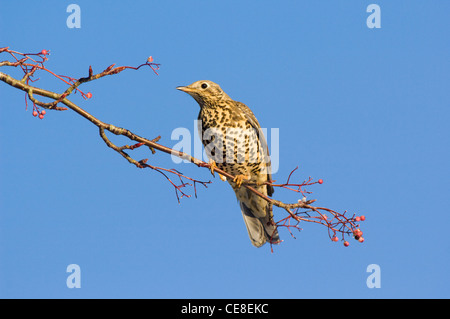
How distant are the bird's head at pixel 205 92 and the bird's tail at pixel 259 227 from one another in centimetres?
153

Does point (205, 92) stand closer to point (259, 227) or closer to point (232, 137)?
point (232, 137)

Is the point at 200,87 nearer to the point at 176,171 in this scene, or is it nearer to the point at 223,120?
the point at 223,120

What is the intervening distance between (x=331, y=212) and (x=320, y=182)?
27 centimetres

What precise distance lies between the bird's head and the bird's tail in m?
1.53

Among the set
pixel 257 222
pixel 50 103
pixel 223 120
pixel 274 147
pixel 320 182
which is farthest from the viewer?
pixel 257 222

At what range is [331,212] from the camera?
15.0 ft

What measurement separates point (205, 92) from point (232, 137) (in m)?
0.67

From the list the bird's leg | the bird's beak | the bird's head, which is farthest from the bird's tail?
the bird's beak

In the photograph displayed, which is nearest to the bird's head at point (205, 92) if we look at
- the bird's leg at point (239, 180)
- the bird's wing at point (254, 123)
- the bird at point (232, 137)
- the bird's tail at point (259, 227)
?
the bird at point (232, 137)

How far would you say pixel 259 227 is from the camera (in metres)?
7.37

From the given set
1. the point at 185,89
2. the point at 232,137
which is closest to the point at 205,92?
the point at 185,89

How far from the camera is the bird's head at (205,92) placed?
694 cm

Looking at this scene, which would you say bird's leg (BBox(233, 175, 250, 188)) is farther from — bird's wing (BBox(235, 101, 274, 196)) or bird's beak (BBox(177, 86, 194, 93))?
bird's beak (BBox(177, 86, 194, 93))

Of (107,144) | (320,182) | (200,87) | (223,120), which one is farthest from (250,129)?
(107,144)
